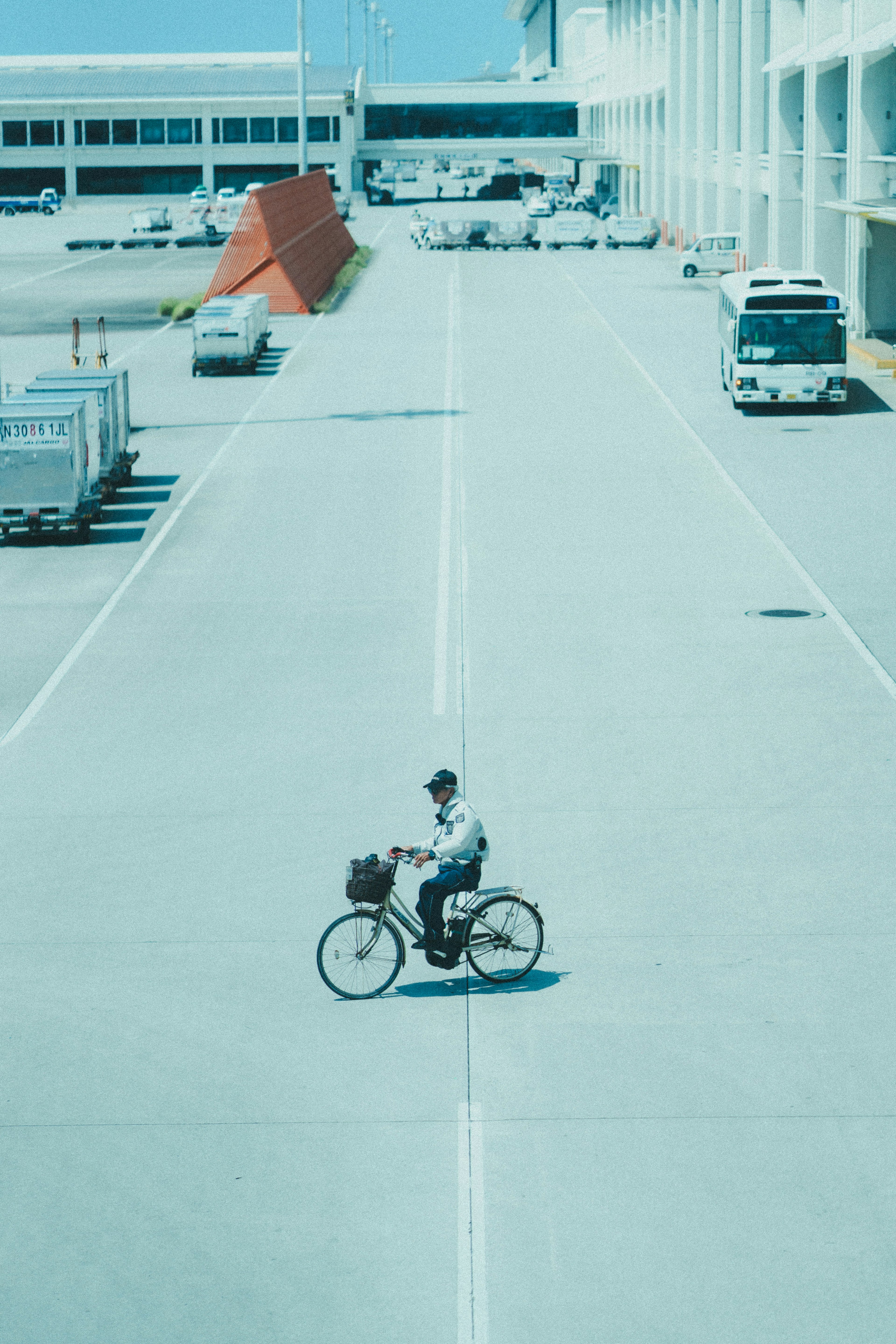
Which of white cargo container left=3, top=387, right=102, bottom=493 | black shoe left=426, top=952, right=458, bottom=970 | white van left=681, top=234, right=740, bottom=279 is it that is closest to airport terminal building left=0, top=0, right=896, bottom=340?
white van left=681, top=234, right=740, bottom=279

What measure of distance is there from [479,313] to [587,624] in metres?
43.5

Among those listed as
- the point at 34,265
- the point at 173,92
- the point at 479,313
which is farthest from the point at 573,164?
the point at 479,313

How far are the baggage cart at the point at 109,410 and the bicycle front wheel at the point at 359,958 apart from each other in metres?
21.5

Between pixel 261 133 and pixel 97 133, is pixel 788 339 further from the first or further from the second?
pixel 97 133

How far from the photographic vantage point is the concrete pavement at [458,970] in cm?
945

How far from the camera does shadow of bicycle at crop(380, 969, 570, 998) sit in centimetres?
1323

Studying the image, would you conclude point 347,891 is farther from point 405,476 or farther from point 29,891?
point 405,476

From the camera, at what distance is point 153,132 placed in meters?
159

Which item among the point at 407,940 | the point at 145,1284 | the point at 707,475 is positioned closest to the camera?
the point at 145,1284

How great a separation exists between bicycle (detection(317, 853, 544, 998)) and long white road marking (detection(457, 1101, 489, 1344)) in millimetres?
1980

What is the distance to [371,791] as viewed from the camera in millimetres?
17906

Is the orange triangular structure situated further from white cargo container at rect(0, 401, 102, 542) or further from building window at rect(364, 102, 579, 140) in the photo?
building window at rect(364, 102, 579, 140)

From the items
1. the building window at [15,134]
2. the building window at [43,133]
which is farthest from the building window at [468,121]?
the building window at [15,134]

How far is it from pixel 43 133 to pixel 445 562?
141 metres
